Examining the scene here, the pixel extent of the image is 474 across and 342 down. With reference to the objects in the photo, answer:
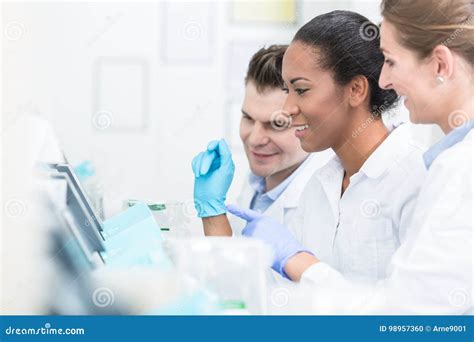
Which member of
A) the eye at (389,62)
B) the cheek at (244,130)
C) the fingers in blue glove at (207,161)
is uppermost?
the eye at (389,62)

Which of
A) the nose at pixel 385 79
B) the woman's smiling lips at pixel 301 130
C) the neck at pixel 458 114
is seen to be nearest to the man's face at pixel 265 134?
the woman's smiling lips at pixel 301 130

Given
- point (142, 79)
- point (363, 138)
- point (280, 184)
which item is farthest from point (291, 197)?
point (142, 79)

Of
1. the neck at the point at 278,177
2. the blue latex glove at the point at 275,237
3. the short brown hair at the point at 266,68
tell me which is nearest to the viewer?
the blue latex glove at the point at 275,237

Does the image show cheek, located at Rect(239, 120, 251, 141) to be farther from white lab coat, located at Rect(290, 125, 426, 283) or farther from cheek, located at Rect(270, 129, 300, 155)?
white lab coat, located at Rect(290, 125, 426, 283)

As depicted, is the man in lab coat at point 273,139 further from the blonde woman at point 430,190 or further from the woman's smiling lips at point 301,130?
the blonde woman at point 430,190

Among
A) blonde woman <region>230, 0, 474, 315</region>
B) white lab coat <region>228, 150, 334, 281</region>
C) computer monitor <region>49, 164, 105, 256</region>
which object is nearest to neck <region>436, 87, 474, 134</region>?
blonde woman <region>230, 0, 474, 315</region>

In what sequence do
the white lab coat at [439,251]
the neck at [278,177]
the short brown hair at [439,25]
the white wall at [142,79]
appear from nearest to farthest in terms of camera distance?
the white lab coat at [439,251]
the short brown hair at [439,25]
the white wall at [142,79]
the neck at [278,177]

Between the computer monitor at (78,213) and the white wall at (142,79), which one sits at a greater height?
the white wall at (142,79)

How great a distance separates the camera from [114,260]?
1.36m

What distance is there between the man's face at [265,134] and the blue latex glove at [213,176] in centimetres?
24

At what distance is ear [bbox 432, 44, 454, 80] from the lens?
130 cm

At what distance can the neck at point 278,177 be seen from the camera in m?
1.94

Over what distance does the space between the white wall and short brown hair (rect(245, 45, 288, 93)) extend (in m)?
0.03

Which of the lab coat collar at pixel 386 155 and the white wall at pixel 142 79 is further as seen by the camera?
the white wall at pixel 142 79
